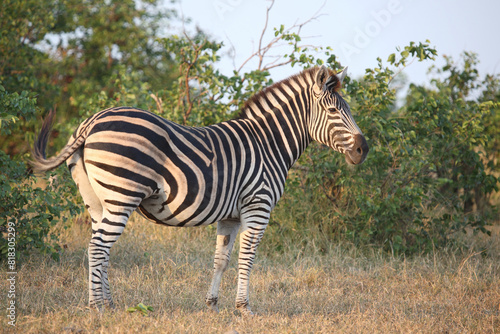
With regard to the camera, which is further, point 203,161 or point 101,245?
point 203,161

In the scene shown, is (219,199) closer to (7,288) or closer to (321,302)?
(321,302)

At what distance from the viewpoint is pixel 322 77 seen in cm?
508

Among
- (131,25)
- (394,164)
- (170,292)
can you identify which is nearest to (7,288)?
(170,292)

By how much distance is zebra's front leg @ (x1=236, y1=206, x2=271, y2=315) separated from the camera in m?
4.73

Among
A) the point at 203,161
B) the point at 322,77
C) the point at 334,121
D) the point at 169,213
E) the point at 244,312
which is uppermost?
the point at 322,77

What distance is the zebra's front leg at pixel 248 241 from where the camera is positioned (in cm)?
473

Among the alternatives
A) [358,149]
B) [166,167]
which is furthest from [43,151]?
[358,149]

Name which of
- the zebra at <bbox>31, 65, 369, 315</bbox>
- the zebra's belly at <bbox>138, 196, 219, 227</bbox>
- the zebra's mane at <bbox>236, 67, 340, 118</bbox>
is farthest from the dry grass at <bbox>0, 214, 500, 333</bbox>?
the zebra's mane at <bbox>236, 67, 340, 118</bbox>

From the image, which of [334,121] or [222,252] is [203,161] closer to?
[222,252]

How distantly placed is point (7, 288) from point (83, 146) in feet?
6.43

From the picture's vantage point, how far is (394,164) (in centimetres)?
720

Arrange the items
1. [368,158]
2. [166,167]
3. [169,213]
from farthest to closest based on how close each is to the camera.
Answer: [368,158] → [169,213] → [166,167]

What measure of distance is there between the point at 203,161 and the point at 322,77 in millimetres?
1682

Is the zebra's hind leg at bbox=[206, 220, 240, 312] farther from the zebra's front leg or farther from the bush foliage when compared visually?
the bush foliage
